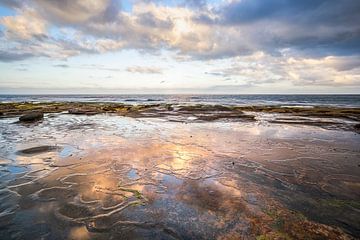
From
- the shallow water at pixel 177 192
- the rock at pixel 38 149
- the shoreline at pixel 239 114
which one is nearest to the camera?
the shallow water at pixel 177 192

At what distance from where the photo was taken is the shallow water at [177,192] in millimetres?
4496

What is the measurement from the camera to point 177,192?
20.4 feet

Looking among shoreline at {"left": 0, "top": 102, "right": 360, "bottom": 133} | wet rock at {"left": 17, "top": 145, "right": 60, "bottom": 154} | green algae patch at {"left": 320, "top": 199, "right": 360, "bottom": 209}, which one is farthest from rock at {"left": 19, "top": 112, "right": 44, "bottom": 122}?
green algae patch at {"left": 320, "top": 199, "right": 360, "bottom": 209}

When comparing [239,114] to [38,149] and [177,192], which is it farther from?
[177,192]

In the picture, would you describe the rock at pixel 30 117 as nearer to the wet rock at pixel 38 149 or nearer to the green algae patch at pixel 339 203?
the wet rock at pixel 38 149

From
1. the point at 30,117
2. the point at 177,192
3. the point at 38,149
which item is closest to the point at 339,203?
the point at 177,192

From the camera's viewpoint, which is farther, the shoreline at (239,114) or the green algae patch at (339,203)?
the shoreline at (239,114)

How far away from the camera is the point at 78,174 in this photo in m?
7.57

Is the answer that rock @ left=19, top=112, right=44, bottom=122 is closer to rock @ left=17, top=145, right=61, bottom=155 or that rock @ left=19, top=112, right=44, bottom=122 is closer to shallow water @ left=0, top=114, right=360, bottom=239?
shallow water @ left=0, top=114, right=360, bottom=239

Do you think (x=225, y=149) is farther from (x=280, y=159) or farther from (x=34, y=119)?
(x=34, y=119)

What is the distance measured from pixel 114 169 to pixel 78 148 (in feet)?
13.9

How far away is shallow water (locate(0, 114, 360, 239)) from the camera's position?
14.8ft

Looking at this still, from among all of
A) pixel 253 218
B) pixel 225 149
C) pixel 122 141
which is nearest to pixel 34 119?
pixel 122 141

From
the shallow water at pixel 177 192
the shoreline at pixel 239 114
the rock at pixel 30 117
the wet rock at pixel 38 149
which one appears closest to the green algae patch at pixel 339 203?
the shallow water at pixel 177 192
